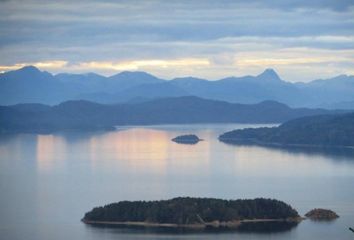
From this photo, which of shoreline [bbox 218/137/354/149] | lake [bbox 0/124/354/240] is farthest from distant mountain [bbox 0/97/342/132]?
lake [bbox 0/124/354/240]

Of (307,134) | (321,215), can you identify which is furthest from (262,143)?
(321,215)

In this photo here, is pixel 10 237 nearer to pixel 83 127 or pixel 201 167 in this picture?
pixel 201 167

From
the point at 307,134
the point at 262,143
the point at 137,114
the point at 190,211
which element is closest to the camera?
the point at 190,211

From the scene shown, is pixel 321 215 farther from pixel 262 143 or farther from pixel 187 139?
pixel 187 139

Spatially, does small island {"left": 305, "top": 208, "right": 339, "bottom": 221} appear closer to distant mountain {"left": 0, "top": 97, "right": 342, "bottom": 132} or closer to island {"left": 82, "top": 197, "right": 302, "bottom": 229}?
island {"left": 82, "top": 197, "right": 302, "bottom": 229}

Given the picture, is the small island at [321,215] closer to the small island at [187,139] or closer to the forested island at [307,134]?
the forested island at [307,134]

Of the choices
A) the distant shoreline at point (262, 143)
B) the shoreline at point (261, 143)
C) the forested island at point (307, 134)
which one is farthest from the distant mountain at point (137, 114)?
the distant shoreline at point (262, 143)
